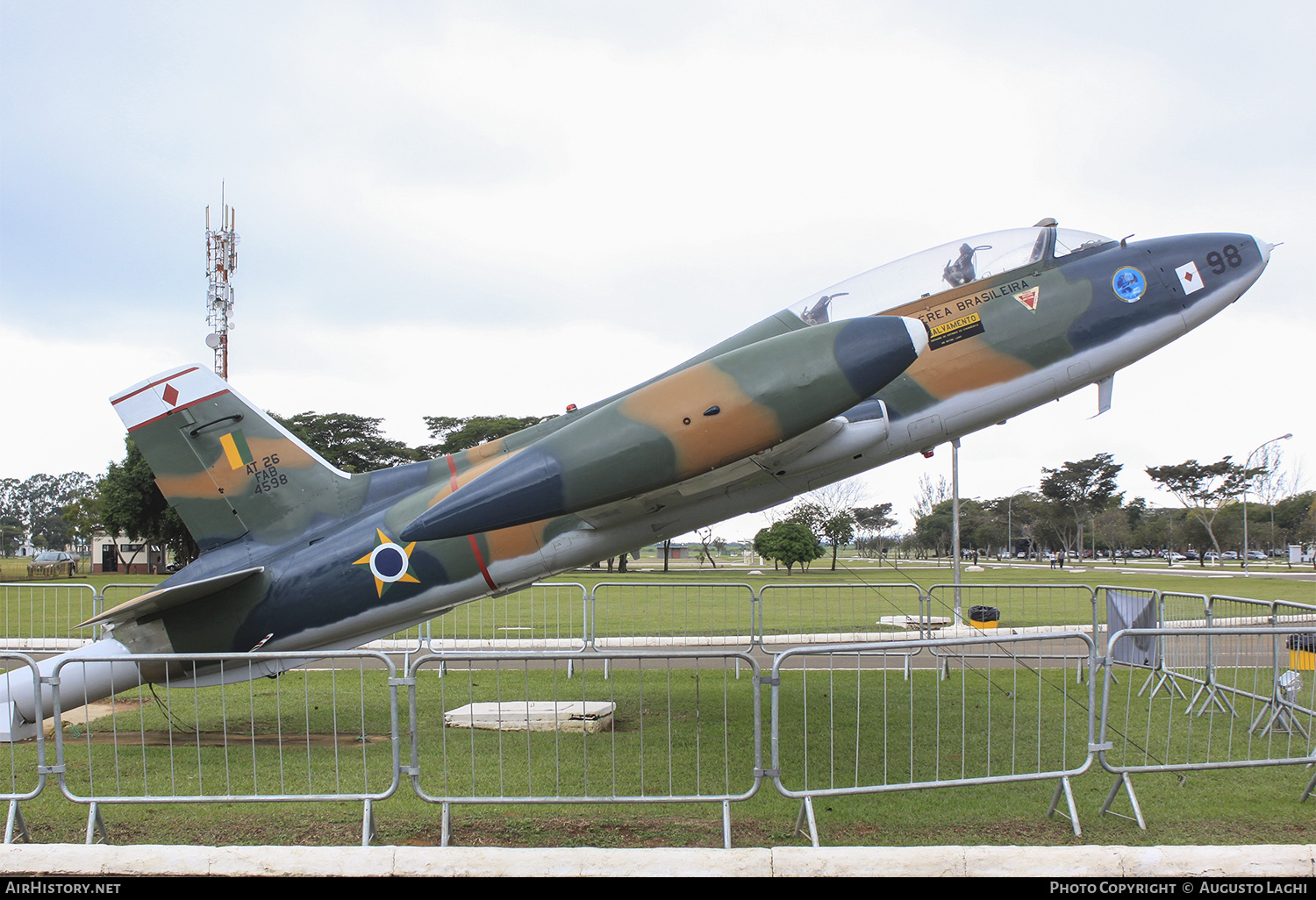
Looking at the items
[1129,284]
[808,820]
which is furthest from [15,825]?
[1129,284]

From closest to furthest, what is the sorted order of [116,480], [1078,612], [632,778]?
[632,778] < [1078,612] < [116,480]

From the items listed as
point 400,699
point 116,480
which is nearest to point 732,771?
point 400,699

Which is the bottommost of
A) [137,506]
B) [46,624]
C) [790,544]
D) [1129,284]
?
[790,544]

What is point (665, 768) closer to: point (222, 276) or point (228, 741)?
point (228, 741)

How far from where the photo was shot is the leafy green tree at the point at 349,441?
168 ft

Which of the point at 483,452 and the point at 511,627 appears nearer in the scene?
the point at 483,452

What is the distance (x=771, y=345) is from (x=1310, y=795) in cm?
468

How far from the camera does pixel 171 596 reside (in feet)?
22.8

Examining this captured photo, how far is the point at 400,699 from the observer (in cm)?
936

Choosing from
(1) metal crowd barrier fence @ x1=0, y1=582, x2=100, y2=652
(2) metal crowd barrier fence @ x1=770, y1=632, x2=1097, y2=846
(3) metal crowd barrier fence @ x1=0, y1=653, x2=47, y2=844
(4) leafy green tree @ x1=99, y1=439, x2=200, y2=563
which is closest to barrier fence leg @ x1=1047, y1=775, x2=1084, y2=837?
(2) metal crowd barrier fence @ x1=770, y1=632, x2=1097, y2=846

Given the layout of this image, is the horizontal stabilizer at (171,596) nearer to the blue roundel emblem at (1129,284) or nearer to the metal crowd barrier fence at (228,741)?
the metal crowd barrier fence at (228,741)

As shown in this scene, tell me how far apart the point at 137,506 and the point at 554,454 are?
156 ft

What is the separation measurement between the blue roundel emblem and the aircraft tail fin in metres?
6.75
